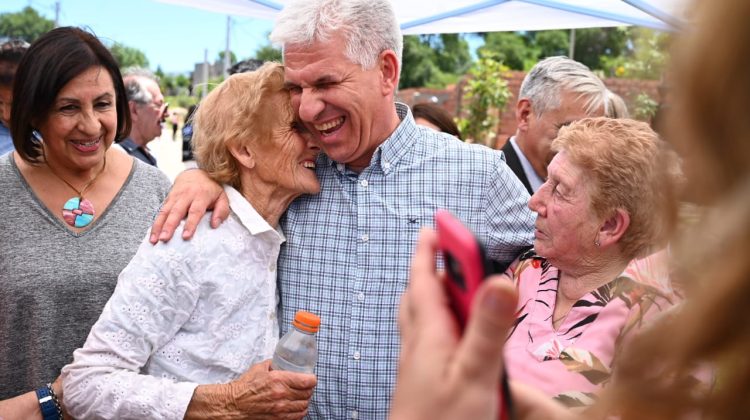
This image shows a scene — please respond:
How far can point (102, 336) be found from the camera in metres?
2.12

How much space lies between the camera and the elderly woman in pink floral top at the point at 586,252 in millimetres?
2029

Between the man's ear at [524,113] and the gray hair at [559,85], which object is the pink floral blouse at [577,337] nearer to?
the gray hair at [559,85]

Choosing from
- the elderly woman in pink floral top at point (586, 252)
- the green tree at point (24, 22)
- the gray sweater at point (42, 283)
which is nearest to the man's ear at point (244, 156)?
the gray sweater at point (42, 283)

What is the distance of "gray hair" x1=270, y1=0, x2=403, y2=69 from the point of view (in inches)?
97.7

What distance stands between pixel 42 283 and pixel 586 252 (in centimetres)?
199

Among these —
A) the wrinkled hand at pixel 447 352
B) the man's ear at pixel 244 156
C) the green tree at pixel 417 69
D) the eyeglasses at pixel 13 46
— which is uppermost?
the eyeglasses at pixel 13 46

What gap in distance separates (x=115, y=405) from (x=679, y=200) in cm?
186

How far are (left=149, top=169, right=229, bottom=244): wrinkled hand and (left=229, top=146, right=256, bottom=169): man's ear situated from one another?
12 centimetres

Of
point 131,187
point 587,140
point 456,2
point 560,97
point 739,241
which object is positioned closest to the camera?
point 739,241

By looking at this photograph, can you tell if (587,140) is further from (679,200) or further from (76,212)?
(76,212)

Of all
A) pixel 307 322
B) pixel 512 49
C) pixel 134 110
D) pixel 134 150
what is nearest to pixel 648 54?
pixel 307 322

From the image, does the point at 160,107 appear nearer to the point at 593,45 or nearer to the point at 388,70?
the point at 388,70

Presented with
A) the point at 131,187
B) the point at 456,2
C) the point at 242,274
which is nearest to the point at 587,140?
the point at 242,274

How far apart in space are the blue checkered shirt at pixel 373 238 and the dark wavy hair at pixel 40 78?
3.75 feet
